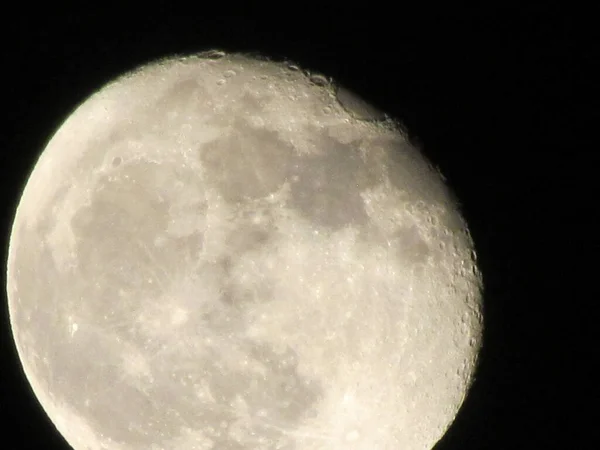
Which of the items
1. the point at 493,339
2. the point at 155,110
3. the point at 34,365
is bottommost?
the point at 34,365

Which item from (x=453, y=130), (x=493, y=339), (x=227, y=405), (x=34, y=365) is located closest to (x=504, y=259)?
(x=493, y=339)

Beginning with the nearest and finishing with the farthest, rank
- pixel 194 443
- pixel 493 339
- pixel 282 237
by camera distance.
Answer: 1. pixel 282 237
2. pixel 194 443
3. pixel 493 339

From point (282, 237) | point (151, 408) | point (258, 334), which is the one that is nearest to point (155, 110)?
point (282, 237)

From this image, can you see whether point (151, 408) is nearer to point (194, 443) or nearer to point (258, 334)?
point (194, 443)

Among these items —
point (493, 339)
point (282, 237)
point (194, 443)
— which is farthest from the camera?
point (493, 339)

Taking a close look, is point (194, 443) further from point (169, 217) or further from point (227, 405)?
point (169, 217)

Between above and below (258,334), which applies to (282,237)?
above

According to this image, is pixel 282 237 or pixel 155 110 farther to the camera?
pixel 155 110
